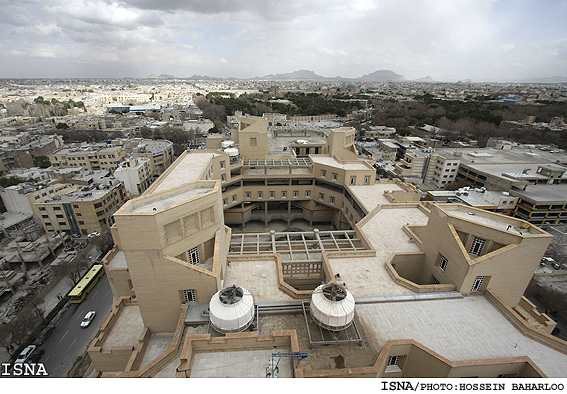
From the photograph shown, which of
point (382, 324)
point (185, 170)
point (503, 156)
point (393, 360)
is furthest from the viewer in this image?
point (503, 156)

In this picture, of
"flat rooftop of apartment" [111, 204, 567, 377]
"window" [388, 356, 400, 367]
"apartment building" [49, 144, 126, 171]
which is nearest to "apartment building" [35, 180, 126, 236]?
"apartment building" [49, 144, 126, 171]

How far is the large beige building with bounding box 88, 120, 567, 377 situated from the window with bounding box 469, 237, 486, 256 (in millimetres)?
107

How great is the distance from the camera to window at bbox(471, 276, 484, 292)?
70.7ft

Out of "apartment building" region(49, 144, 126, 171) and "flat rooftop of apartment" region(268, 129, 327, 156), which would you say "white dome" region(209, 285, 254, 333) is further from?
"apartment building" region(49, 144, 126, 171)

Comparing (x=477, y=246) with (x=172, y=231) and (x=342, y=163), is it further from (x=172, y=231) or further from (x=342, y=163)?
(x=342, y=163)

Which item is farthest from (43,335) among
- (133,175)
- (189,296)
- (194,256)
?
(133,175)

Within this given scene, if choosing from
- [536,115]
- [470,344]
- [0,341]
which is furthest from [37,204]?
[536,115]

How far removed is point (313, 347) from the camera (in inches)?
698

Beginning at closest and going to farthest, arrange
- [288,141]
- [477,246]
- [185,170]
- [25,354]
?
[477,246]
[185,170]
[25,354]
[288,141]

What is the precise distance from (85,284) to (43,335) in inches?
335

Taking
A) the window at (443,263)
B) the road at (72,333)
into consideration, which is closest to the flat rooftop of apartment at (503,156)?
the window at (443,263)

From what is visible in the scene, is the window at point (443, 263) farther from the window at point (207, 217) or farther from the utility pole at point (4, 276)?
the utility pole at point (4, 276)

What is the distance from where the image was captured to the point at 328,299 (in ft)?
58.9

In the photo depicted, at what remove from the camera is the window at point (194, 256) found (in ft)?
71.4
